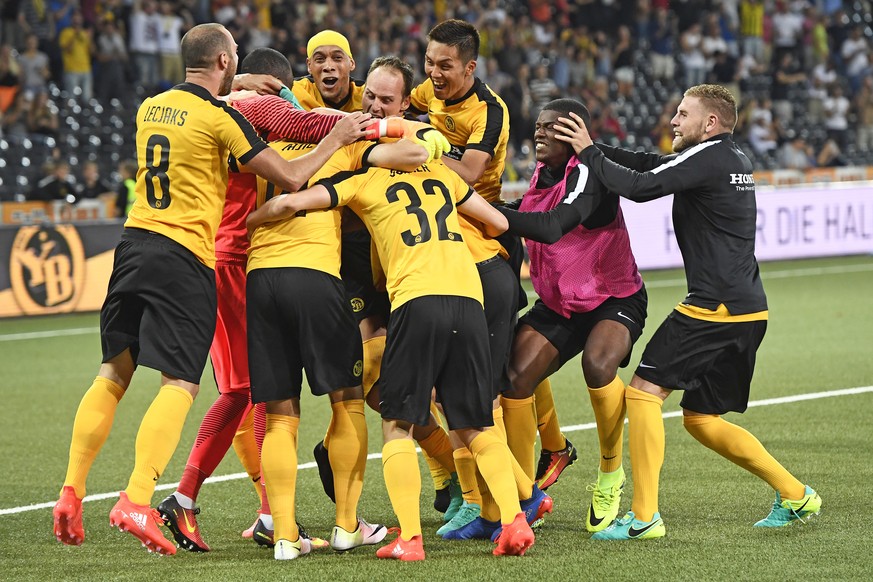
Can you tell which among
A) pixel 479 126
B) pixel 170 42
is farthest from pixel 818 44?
pixel 479 126

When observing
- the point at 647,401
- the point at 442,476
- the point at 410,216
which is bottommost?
the point at 442,476

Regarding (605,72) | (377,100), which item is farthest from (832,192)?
(377,100)

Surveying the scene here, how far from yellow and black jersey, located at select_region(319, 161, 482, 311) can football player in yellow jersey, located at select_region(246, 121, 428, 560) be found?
108 millimetres

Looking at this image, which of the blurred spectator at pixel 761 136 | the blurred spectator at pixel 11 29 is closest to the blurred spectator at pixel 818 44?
the blurred spectator at pixel 761 136

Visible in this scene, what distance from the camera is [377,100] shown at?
5.62 metres

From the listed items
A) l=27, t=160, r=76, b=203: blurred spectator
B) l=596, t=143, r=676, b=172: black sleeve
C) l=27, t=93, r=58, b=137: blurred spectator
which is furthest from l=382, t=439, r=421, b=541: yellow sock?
l=27, t=93, r=58, b=137: blurred spectator

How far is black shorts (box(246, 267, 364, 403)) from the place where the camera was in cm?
530

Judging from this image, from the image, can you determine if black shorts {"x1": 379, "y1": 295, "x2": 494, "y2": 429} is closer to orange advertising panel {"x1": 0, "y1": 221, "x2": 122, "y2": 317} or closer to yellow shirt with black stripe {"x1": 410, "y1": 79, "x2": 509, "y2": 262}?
yellow shirt with black stripe {"x1": 410, "y1": 79, "x2": 509, "y2": 262}

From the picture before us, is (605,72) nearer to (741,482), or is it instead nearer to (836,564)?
(741,482)

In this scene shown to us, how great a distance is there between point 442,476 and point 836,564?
2.02 meters

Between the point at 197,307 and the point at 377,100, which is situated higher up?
the point at 377,100

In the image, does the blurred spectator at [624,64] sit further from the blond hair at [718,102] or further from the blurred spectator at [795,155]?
the blond hair at [718,102]

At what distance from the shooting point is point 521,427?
602cm

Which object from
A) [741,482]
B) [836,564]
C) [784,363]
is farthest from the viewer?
[784,363]
